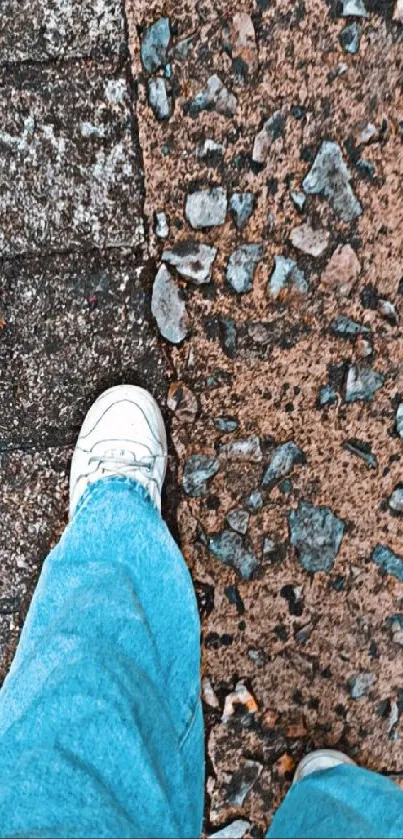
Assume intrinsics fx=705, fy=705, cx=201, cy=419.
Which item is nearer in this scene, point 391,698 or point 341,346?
point 341,346

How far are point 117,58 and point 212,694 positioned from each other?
1.22 m

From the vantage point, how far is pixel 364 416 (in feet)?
4.33

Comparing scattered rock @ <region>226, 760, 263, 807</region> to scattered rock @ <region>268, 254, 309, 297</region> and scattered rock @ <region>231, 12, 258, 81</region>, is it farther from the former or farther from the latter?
scattered rock @ <region>231, 12, 258, 81</region>

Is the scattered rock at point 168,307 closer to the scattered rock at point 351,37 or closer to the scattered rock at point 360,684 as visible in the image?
the scattered rock at point 351,37

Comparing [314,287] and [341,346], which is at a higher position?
[314,287]

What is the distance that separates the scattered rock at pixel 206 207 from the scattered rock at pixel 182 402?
295 mm

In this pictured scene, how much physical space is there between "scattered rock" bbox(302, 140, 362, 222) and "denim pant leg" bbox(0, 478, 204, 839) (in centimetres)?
62

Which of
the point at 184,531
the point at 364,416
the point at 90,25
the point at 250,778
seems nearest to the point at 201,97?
the point at 90,25

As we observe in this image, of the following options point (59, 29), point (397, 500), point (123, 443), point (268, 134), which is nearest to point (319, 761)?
point (397, 500)

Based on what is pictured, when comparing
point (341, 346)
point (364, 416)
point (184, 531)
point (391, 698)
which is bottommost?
point (391, 698)

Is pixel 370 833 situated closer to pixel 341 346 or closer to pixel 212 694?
pixel 212 694

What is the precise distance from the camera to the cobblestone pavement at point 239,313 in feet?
4.04

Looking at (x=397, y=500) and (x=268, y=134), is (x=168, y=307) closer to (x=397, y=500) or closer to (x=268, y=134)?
(x=268, y=134)

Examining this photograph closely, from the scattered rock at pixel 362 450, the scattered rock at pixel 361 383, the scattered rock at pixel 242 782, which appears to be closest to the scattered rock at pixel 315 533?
the scattered rock at pixel 362 450
